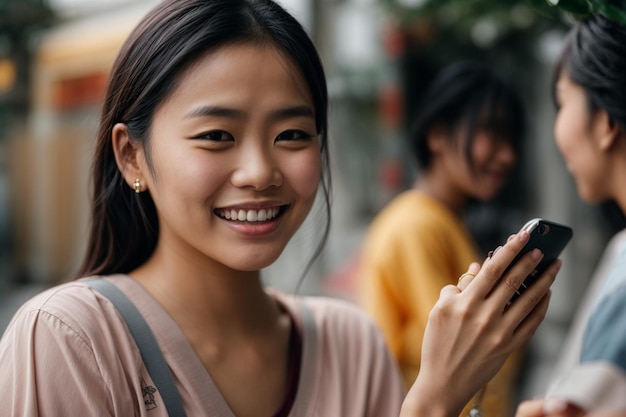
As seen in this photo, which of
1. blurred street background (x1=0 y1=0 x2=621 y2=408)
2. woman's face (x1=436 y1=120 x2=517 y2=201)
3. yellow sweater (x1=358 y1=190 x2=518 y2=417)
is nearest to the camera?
yellow sweater (x1=358 y1=190 x2=518 y2=417)

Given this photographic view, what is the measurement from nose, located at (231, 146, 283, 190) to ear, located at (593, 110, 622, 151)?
799mm

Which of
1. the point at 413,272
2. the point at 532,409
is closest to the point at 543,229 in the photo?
the point at 532,409

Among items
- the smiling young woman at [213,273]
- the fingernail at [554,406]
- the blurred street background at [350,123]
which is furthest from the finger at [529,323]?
the blurred street background at [350,123]

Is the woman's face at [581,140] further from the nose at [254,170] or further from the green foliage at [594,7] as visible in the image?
the nose at [254,170]

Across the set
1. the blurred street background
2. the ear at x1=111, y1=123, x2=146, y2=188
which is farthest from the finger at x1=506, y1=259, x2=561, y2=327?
the blurred street background

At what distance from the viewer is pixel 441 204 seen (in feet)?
9.18

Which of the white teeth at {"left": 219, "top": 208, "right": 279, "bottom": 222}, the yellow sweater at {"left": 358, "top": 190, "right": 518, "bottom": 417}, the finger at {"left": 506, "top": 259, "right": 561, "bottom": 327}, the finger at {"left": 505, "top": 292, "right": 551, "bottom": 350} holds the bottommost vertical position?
the yellow sweater at {"left": 358, "top": 190, "right": 518, "bottom": 417}

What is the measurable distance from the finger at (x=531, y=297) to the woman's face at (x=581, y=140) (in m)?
0.54

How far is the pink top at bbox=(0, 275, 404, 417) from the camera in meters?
1.23

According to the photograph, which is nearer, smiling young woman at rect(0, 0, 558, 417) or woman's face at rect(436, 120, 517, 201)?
smiling young woman at rect(0, 0, 558, 417)

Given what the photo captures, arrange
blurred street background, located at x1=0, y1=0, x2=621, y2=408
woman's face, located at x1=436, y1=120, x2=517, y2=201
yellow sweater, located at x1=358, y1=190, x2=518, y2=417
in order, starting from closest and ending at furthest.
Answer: yellow sweater, located at x1=358, y1=190, x2=518, y2=417 → woman's face, located at x1=436, y1=120, x2=517, y2=201 → blurred street background, located at x1=0, y1=0, x2=621, y2=408

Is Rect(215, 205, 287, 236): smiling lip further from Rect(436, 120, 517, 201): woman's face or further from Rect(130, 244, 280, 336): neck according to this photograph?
Rect(436, 120, 517, 201): woman's face

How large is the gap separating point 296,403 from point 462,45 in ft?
13.2

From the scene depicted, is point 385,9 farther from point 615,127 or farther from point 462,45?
point 615,127
